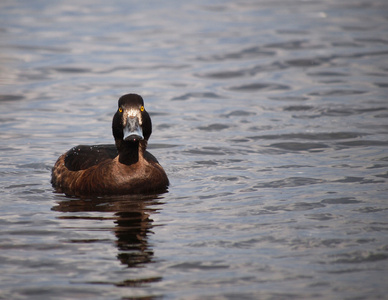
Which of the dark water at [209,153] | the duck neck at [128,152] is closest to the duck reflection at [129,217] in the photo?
the dark water at [209,153]

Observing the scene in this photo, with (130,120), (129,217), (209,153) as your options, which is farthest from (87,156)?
(209,153)

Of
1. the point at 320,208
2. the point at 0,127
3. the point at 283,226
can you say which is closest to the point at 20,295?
the point at 283,226

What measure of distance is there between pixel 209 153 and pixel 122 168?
2580 mm

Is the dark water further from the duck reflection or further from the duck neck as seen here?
the duck neck

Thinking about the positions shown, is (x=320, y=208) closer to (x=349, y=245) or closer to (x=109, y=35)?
(x=349, y=245)

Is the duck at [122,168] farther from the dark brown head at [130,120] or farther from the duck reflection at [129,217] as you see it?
the duck reflection at [129,217]

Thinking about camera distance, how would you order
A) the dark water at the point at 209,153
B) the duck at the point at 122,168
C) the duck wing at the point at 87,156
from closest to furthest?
the dark water at the point at 209,153, the duck at the point at 122,168, the duck wing at the point at 87,156

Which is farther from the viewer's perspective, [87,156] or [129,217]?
[87,156]

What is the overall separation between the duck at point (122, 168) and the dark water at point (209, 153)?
0.27 m

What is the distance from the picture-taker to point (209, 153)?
42.0 ft

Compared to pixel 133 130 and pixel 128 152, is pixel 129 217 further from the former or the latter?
pixel 128 152

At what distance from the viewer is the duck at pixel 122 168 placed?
33.8 ft

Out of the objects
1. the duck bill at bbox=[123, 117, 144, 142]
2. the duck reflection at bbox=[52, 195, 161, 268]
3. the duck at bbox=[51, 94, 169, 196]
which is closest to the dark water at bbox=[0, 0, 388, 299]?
the duck reflection at bbox=[52, 195, 161, 268]

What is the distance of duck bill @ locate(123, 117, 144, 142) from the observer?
32.9 ft
